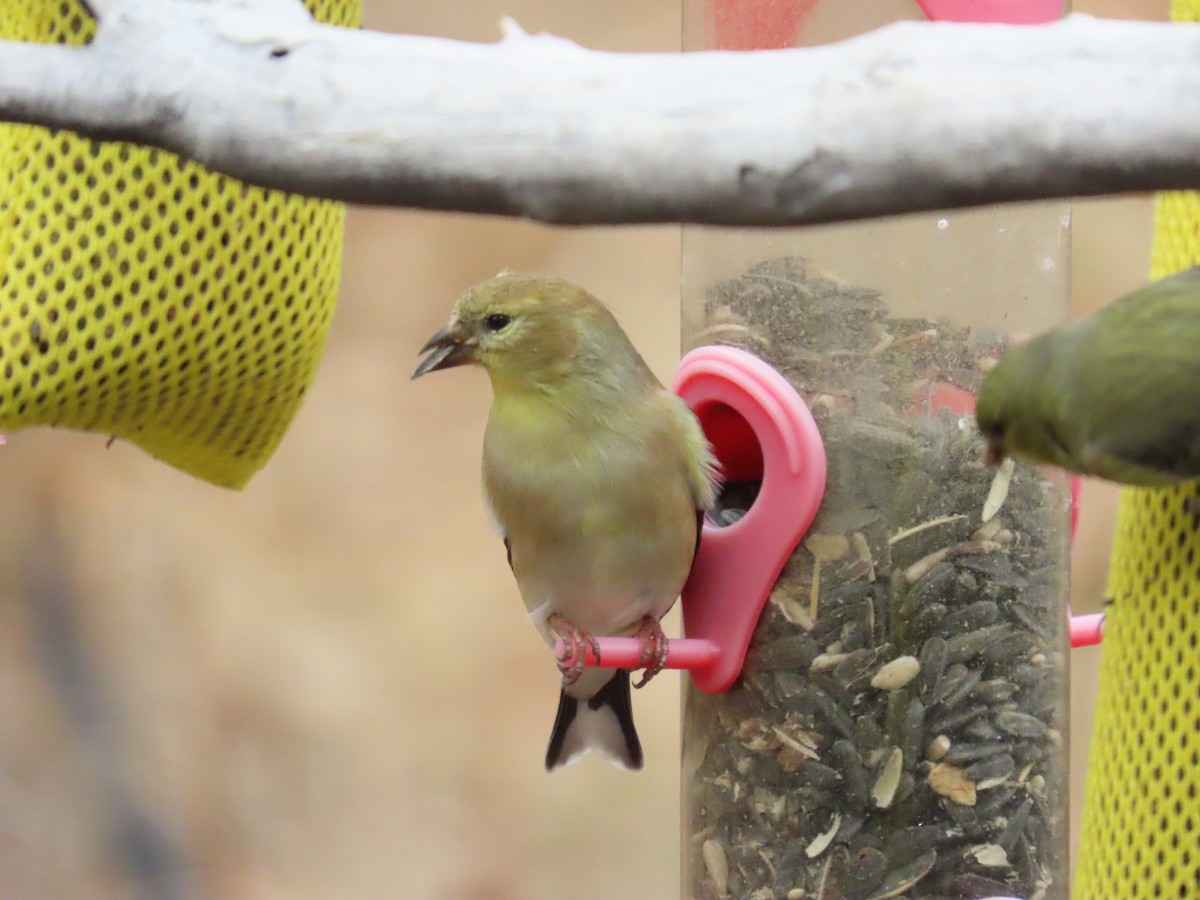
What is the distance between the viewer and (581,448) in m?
2.38

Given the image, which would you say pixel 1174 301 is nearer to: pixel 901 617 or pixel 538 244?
pixel 901 617

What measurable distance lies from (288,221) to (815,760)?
1.14 m

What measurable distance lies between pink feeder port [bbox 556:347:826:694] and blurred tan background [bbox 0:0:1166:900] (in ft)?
9.06

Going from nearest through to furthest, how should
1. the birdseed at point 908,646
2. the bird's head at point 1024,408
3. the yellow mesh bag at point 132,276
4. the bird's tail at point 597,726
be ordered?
1. the bird's head at point 1024,408
2. the yellow mesh bag at point 132,276
3. the birdseed at point 908,646
4. the bird's tail at point 597,726

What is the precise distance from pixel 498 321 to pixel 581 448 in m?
0.25

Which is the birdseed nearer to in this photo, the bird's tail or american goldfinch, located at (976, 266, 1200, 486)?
american goldfinch, located at (976, 266, 1200, 486)

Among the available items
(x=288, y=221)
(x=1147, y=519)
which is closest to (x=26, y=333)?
(x=288, y=221)

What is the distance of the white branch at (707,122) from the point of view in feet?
2.66

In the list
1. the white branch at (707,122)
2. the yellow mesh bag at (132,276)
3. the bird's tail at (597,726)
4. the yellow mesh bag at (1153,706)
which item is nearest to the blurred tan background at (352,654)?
the bird's tail at (597,726)

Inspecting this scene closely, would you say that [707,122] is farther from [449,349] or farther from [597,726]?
[597,726]

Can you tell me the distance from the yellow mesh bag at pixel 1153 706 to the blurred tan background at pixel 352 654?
3.22 meters

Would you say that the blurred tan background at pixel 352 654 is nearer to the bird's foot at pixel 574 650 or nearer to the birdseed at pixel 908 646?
the bird's foot at pixel 574 650

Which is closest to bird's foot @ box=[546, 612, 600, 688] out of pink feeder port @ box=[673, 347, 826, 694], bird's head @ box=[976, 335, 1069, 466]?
pink feeder port @ box=[673, 347, 826, 694]

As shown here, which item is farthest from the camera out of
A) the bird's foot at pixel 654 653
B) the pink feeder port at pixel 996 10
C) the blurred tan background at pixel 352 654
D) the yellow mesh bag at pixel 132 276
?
the blurred tan background at pixel 352 654
